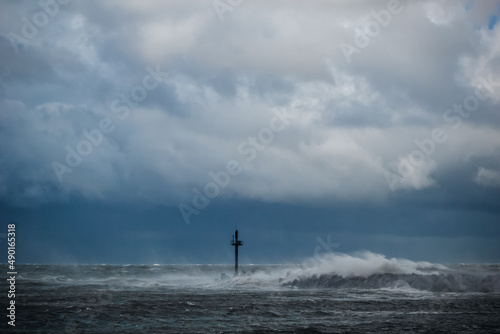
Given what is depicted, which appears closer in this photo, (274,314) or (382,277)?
(274,314)

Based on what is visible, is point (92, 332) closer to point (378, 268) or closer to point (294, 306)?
point (294, 306)

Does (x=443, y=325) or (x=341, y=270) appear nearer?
(x=443, y=325)

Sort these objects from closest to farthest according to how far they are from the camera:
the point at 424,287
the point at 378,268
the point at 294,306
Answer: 1. the point at 294,306
2. the point at 424,287
3. the point at 378,268

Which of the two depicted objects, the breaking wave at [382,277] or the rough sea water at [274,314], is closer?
the rough sea water at [274,314]

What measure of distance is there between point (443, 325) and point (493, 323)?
9.32ft

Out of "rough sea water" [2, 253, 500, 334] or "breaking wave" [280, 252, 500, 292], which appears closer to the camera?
"rough sea water" [2, 253, 500, 334]

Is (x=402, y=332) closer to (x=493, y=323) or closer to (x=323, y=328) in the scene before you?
(x=323, y=328)

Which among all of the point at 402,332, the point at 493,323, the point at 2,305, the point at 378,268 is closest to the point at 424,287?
the point at 378,268

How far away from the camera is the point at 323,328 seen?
23922mm

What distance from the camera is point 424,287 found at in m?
50.1

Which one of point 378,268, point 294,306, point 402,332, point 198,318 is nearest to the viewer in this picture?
point 402,332

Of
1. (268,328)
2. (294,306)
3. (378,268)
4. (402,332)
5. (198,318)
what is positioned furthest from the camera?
(378,268)

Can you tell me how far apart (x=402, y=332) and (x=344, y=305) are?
12.2 metres

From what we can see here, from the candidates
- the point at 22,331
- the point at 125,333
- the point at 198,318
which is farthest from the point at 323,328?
the point at 22,331
